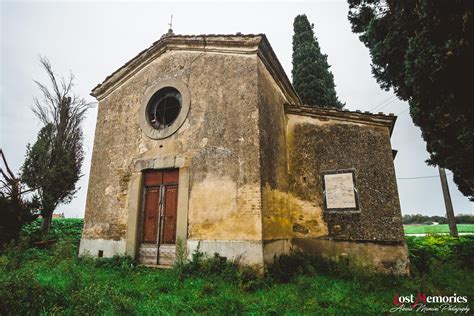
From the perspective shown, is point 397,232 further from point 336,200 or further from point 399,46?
point 399,46

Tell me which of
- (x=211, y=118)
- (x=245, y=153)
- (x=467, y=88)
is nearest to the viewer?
(x=467, y=88)

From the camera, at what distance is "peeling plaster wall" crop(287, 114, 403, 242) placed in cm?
654

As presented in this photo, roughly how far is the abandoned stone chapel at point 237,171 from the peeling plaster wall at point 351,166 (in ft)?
0.08

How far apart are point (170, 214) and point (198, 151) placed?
72.1 inches

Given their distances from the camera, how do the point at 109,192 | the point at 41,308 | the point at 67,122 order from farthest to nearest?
the point at 67,122
the point at 109,192
the point at 41,308

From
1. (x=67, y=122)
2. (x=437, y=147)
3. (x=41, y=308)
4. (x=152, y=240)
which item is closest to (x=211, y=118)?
(x=152, y=240)

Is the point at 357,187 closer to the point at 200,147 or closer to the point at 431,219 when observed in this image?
the point at 200,147

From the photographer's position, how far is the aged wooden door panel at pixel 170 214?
6741mm

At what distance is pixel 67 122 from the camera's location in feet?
46.8

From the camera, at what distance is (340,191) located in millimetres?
6938

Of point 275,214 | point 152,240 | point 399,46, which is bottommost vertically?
point 152,240

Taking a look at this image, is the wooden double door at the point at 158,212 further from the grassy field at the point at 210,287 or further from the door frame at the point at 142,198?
the grassy field at the point at 210,287

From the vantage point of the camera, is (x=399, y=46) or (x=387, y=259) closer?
(x=387, y=259)

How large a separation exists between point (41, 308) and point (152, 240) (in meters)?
3.65
